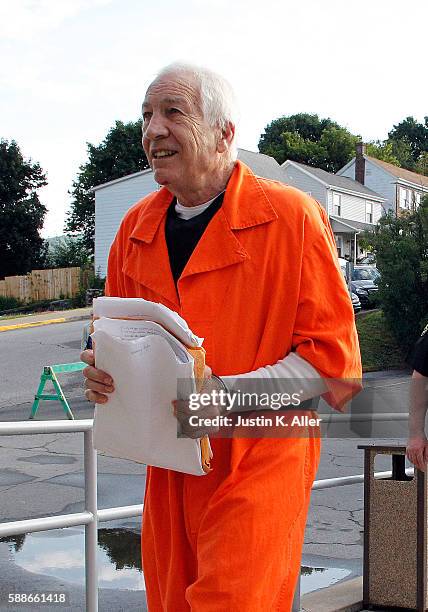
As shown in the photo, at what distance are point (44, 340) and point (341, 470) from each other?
15690mm

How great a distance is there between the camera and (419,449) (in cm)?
388

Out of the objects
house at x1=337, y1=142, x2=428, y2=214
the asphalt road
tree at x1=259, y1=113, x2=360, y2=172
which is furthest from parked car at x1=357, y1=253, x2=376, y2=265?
tree at x1=259, y1=113, x2=360, y2=172

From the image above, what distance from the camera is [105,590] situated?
228 inches

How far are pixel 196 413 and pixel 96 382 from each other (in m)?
0.27

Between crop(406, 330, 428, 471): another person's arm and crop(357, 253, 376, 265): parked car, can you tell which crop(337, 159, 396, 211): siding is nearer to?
crop(357, 253, 376, 265): parked car

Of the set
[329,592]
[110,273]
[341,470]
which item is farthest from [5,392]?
[110,273]

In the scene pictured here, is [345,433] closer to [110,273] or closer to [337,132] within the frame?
[110,273]

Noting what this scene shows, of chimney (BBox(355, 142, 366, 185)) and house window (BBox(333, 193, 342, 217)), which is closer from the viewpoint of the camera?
house window (BBox(333, 193, 342, 217))

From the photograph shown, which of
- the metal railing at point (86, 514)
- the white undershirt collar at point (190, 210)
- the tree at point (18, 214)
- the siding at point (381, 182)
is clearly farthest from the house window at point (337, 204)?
the white undershirt collar at point (190, 210)

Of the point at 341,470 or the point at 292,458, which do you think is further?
the point at 341,470

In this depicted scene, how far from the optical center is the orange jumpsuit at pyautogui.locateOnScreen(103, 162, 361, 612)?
2312 millimetres

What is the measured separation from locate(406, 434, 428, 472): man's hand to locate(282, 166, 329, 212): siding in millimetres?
51344

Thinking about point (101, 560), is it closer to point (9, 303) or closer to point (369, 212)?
point (9, 303)

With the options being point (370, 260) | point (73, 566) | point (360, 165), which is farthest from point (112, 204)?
point (73, 566)
